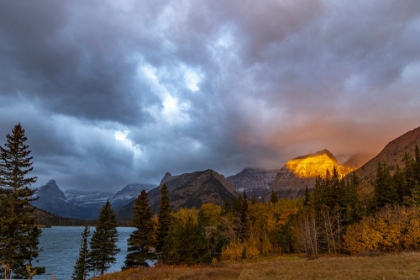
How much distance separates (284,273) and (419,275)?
12.2 meters

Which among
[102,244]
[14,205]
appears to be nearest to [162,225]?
[102,244]

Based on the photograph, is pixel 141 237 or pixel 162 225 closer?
pixel 141 237

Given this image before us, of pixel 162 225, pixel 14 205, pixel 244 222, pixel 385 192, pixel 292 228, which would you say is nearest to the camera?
pixel 14 205

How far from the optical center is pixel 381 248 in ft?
214

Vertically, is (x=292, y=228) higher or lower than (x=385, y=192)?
lower

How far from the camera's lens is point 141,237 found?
2260 inches

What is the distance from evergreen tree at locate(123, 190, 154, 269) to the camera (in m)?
56.8

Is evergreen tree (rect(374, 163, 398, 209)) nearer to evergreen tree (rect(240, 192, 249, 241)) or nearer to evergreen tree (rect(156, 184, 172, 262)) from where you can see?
evergreen tree (rect(240, 192, 249, 241))

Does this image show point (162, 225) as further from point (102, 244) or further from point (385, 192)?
point (385, 192)

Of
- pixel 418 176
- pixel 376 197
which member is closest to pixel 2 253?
pixel 376 197

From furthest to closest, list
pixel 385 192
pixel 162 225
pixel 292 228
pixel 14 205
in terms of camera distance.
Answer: pixel 292 228
pixel 385 192
pixel 162 225
pixel 14 205

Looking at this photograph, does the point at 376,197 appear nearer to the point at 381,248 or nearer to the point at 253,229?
the point at 381,248

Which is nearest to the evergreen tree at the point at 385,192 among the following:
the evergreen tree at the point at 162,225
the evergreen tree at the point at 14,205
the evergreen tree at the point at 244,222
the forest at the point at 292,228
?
the forest at the point at 292,228

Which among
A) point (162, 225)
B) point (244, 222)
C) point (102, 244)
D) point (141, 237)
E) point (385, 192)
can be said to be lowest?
point (102, 244)
